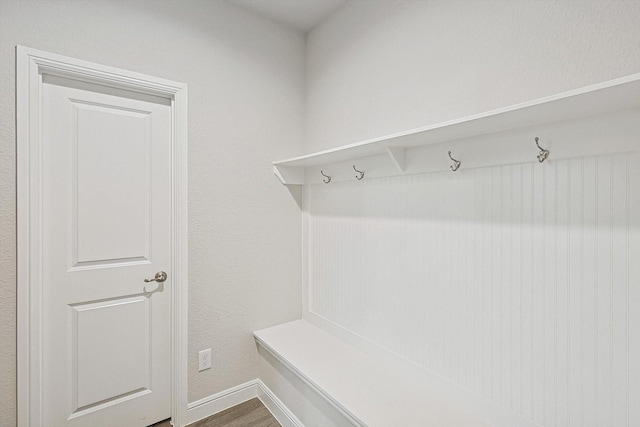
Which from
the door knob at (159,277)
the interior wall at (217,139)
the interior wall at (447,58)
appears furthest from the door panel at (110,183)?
the interior wall at (447,58)

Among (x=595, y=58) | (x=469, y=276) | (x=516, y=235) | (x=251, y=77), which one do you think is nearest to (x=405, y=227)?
(x=469, y=276)

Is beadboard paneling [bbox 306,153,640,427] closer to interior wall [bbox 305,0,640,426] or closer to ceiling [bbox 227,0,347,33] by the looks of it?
interior wall [bbox 305,0,640,426]

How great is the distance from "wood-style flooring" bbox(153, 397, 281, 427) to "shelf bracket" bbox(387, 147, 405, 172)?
5.46ft

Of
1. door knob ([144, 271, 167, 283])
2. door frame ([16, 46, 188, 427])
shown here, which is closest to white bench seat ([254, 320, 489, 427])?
door knob ([144, 271, 167, 283])

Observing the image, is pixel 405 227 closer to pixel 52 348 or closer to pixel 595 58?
pixel 595 58

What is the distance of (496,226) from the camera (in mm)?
1294

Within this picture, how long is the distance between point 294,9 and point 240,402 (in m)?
2.59

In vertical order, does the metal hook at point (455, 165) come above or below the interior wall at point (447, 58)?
below

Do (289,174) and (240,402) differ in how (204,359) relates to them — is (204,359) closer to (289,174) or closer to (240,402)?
(240,402)

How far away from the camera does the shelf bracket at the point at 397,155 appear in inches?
61.2

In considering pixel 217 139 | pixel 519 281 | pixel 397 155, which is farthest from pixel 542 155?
pixel 217 139

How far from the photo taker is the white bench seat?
4.36 ft

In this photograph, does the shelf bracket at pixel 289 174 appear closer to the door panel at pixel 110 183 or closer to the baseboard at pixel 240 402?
the door panel at pixel 110 183

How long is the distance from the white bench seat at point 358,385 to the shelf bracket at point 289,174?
1.05 m
